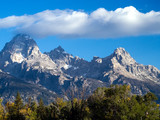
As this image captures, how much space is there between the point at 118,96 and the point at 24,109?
2000 inches

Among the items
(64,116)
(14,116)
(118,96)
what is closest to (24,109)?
(14,116)

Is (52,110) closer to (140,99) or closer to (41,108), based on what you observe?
(41,108)

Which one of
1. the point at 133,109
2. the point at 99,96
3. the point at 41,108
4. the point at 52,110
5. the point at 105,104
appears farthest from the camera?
the point at 41,108

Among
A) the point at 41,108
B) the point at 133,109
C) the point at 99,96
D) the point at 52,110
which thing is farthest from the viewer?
the point at 41,108

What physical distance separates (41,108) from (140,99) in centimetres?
5618

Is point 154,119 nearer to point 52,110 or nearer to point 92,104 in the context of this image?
point 92,104

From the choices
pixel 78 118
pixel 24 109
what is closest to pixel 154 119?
pixel 78 118

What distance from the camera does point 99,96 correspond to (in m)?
118

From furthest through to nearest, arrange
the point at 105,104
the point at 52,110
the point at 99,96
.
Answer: the point at 52,110 → the point at 99,96 → the point at 105,104

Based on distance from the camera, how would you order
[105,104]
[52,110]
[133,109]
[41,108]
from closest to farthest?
[133,109], [105,104], [52,110], [41,108]

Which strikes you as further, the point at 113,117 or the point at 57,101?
the point at 57,101

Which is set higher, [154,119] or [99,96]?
[99,96]

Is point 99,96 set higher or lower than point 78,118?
higher

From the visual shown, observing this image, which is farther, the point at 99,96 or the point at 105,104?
the point at 99,96
